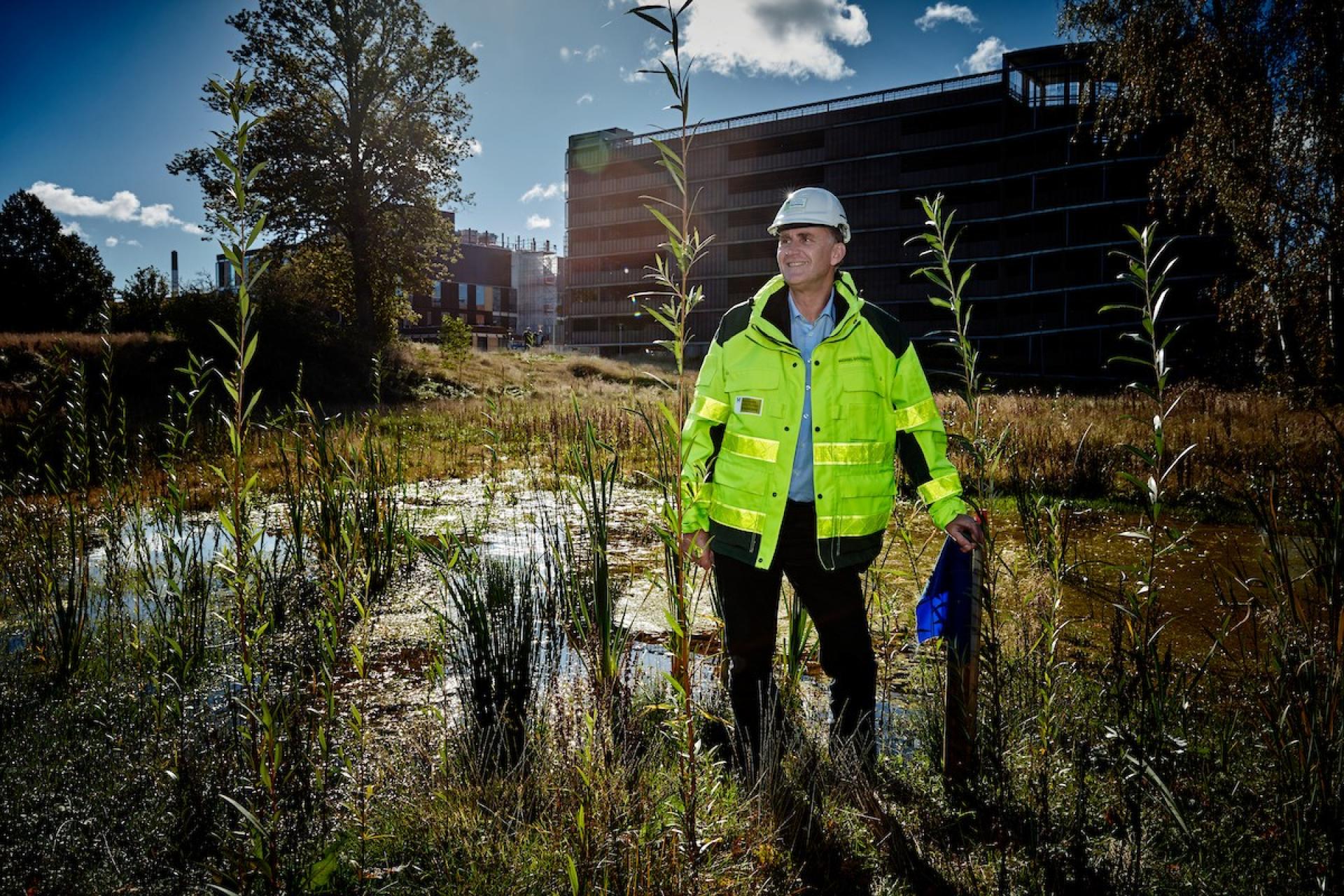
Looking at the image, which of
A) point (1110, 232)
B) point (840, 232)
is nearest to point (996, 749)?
point (840, 232)

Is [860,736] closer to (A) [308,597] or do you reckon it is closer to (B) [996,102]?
(A) [308,597]

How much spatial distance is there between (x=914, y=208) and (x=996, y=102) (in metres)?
5.63

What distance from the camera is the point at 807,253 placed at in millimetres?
2727

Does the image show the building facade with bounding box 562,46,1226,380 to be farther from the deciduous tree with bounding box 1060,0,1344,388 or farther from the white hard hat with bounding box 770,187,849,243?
the white hard hat with bounding box 770,187,849,243

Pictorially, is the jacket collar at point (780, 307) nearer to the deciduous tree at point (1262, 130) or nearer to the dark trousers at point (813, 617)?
the dark trousers at point (813, 617)

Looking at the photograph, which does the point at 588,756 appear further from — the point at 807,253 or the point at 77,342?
the point at 77,342

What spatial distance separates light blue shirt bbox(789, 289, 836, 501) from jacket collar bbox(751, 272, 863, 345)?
3cm

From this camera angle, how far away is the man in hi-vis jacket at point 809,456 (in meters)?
2.72

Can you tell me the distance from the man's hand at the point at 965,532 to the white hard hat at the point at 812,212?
1038 mm

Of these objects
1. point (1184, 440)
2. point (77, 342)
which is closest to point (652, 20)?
point (1184, 440)

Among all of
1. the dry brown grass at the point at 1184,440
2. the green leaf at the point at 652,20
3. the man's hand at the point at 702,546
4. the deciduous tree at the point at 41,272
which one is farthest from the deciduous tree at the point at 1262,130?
the deciduous tree at the point at 41,272

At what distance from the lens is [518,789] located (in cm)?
228

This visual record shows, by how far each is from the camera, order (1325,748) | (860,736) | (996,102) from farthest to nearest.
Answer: (996,102) < (860,736) < (1325,748)

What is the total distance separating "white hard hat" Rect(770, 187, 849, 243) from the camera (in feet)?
8.77
